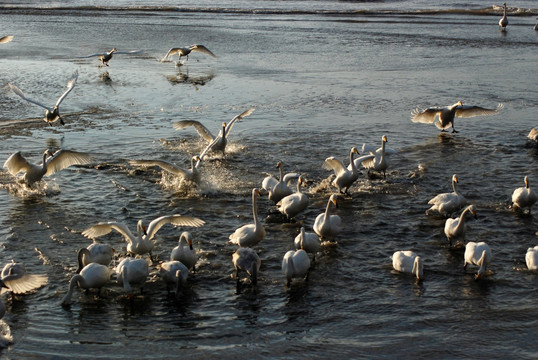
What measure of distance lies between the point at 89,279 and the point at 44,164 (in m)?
5.32

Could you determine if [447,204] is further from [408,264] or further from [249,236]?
[249,236]

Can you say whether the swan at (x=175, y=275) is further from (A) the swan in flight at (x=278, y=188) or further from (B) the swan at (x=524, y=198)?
(B) the swan at (x=524, y=198)

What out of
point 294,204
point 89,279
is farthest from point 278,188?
point 89,279

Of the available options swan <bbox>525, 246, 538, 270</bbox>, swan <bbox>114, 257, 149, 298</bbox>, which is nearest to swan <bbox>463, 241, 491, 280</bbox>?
swan <bbox>525, 246, 538, 270</bbox>

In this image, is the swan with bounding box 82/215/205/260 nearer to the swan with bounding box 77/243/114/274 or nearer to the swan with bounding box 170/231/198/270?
the swan with bounding box 77/243/114/274

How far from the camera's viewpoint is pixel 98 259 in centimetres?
945

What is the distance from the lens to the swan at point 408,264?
933cm

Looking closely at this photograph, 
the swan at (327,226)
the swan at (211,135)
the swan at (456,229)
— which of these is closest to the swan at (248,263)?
the swan at (327,226)

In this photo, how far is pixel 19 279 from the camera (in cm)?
877

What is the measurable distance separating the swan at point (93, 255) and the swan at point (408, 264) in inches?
155

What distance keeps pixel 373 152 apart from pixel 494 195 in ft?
8.53

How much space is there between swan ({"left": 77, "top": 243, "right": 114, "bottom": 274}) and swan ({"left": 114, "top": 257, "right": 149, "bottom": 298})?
2.02 ft

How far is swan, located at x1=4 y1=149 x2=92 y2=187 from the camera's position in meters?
13.1

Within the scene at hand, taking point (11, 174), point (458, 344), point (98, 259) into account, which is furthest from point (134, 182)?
point (458, 344)
